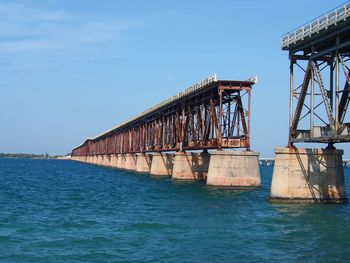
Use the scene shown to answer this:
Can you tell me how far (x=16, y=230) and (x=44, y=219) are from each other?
432 cm

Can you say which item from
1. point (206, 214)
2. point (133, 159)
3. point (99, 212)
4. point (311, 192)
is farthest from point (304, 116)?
point (133, 159)

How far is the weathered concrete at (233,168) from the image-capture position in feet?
190

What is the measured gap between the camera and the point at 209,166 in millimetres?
60156

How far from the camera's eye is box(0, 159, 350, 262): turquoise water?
21.8 m

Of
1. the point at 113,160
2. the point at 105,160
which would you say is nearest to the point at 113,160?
the point at 113,160

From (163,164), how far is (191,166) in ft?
59.6

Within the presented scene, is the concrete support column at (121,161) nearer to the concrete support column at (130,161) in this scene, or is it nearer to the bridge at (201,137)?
the concrete support column at (130,161)

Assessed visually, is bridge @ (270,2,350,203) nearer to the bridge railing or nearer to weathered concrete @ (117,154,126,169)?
the bridge railing

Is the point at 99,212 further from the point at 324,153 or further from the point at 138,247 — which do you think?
the point at 324,153

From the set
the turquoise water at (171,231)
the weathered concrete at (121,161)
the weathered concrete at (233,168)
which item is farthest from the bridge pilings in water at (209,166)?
the turquoise water at (171,231)

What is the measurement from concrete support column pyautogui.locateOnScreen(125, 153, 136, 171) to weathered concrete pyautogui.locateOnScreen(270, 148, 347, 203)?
9122cm

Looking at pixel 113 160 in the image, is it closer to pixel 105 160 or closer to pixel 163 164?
pixel 105 160

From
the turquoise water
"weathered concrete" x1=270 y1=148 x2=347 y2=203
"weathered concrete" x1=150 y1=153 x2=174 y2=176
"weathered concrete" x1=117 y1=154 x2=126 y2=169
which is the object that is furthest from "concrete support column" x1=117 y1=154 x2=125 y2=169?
"weathered concrete" x1=270 y1=148 x2=347 y2=203

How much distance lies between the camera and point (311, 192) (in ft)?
130
